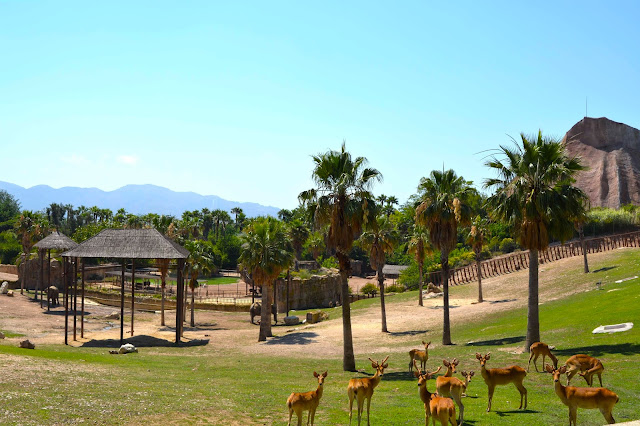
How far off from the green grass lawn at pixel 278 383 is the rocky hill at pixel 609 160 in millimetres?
65857

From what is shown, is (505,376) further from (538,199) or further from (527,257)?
(527,257)

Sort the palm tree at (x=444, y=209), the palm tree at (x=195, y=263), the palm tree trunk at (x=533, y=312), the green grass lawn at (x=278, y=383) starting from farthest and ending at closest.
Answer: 1. the palm tree at (x=195, y=263)
2. the palm tree at (x=444, y=209)
3. the palm tree trunk at (x=533, y=312)
4. the green grass lawn at (x=278, y=383)

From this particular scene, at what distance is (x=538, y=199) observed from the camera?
2448 centimetres

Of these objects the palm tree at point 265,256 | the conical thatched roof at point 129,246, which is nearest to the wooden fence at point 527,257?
the palm tree at point 265,256

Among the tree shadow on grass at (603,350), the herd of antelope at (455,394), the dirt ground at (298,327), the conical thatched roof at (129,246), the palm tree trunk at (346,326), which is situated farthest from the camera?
the conical thatched roof at (129,246)

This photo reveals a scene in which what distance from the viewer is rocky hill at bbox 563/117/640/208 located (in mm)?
92000

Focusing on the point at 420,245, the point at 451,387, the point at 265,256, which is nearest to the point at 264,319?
the point at 265,256

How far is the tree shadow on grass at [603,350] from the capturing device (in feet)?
71.0

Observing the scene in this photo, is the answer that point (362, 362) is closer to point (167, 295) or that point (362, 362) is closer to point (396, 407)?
point (396, 407)

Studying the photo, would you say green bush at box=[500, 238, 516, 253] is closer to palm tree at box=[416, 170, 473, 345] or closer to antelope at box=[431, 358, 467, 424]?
palm tree at box=[416, 170, 473, 345]

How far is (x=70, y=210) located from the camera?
170 m

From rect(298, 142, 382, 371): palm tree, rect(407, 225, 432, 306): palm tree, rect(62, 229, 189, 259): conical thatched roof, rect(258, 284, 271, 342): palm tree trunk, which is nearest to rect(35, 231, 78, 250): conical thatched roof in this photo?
rect(62, 229, 189, 259): conical thatched roof

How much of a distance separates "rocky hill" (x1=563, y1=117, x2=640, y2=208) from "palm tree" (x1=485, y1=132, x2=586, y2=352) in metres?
72.3

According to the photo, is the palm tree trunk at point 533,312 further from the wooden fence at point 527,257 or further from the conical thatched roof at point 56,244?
the conical thatched roof at point 56,244
